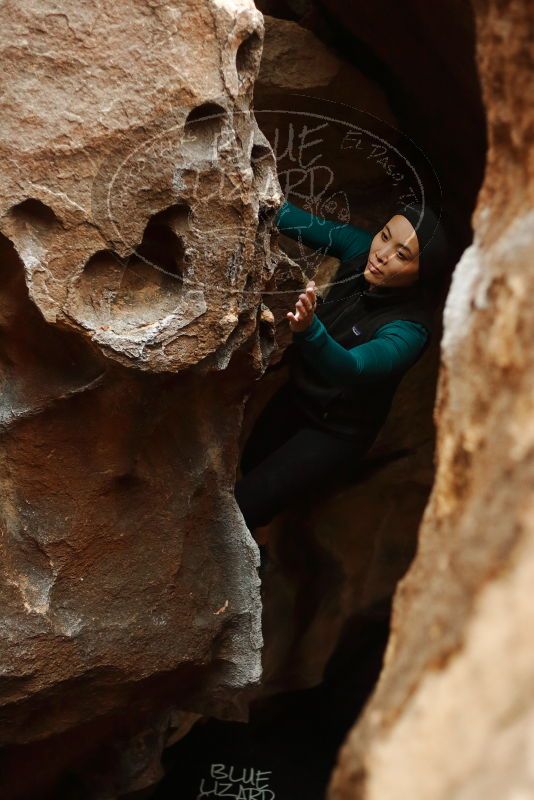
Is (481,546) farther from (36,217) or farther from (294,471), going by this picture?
(294,471)

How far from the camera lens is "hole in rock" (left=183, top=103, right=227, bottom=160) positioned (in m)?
1.32

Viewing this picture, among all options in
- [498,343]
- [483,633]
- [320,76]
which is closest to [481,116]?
[320,76]

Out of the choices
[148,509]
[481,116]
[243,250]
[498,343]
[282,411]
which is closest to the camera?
[498,343]

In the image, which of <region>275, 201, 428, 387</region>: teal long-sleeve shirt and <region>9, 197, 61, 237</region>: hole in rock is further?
<region>275, 201, 428, 387</region>: teal long-sleeve shirt

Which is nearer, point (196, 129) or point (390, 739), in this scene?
point (390, 739)

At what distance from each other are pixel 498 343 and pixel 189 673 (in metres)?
1.18

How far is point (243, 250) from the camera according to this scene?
54.6 inches

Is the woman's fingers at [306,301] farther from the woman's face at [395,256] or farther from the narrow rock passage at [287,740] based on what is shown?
the narrow rock passage at [287,740]

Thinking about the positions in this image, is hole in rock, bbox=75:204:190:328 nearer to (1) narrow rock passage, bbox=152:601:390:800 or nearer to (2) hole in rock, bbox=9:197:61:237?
(2) hole in rock, bbox=9:197:61:237

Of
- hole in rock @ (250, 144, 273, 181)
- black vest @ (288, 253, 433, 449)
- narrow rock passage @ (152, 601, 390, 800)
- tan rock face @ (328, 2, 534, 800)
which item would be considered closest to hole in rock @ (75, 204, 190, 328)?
hole in rock @ (250, 144, 273, 181)

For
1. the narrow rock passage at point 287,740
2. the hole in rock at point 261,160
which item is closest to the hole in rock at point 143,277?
the hole in rock at point 261,160

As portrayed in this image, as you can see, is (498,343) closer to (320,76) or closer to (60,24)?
(60,24)

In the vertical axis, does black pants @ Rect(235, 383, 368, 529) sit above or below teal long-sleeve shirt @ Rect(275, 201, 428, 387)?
below

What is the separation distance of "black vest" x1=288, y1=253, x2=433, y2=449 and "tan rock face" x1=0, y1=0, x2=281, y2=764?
0.24 metres
